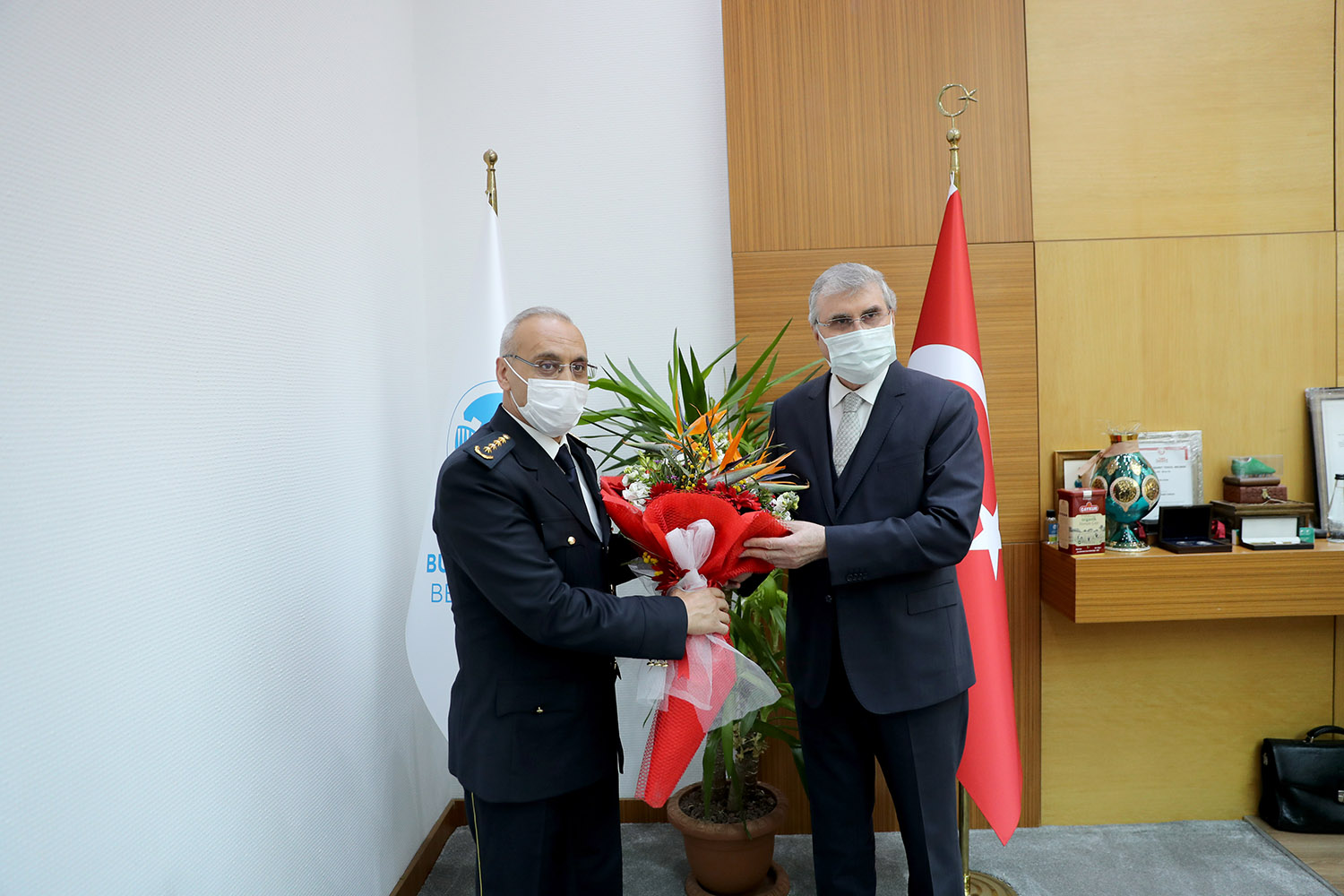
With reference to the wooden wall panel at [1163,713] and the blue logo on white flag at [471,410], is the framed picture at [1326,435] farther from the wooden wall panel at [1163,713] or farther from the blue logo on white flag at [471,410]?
the blue logo on white flag at [471,410]

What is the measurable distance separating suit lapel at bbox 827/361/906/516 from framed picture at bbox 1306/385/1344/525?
2.13 meters

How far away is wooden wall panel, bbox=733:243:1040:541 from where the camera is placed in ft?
9.84

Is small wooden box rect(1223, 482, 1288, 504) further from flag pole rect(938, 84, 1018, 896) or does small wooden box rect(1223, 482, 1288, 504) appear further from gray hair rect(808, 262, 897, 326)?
gray hair rect(808, 262, 897, 326)

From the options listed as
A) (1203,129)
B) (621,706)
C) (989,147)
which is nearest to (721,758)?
(621,706)

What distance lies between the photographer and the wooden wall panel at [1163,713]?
120 inches

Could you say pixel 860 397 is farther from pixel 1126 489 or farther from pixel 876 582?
pixel 1126 489

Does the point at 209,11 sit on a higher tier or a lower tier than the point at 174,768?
higher

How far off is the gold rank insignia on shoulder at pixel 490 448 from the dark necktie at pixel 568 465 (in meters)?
0.15

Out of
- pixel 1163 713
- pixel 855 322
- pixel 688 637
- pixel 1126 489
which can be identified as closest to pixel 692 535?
pixel 688 637

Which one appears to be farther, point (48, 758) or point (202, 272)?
point (202, 272)

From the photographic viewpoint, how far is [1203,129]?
298cm

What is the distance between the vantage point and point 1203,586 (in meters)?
2.74

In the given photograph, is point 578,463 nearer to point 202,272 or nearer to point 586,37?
point 202,272

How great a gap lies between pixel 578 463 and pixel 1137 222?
249cm
